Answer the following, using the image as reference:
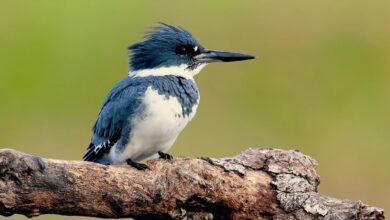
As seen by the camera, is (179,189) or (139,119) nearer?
(179,189)

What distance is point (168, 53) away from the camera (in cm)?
583

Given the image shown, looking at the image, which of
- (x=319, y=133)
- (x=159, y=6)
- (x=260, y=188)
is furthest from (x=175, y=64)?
(x=159, y=6)

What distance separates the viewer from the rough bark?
4.43m

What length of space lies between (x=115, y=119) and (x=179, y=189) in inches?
31.7

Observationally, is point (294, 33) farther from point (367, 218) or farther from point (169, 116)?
point (367, 218)

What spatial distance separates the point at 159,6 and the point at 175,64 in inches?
162

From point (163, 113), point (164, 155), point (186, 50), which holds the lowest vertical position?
point (164, 155)

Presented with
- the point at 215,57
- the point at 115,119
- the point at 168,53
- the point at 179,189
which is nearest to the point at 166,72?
the point at 168,53

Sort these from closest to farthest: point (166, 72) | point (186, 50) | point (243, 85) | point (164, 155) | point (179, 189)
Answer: point (179, 189), point (164, 155), point (166, 72), point (186, 50), point (243, 85)

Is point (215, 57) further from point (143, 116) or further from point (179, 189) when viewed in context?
point (179, 189)

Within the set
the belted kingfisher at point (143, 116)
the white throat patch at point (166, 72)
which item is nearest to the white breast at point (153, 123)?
the belted kingfisher at point (143, 116)

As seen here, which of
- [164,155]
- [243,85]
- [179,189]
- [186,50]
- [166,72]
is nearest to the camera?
[179,189]

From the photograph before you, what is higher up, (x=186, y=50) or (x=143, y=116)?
(x=186, y=50)

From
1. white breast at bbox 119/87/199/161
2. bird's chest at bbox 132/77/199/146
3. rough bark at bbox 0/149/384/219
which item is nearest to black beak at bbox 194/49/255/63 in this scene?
bird's chest at bbox 132/77/199/146
